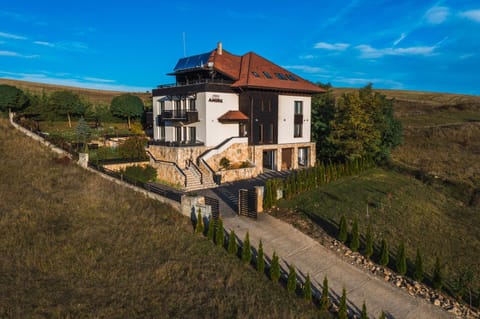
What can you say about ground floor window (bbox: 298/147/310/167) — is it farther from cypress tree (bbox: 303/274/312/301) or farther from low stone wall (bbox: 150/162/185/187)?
cypress tree (bbox: 303/274/312/301)

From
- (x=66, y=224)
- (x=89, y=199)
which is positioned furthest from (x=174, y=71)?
(x=66, y=224)

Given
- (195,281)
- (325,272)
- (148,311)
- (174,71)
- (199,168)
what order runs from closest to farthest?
1. (148,311)
2. (195,281)
3. (325,272)
4. (199,168)
5. (174,71)

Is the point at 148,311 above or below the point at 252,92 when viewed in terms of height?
below

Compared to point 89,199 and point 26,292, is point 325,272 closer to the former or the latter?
point 26,292

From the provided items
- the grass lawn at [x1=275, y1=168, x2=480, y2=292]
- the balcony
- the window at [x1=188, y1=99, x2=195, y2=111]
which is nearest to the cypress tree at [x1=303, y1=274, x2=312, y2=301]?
the grass lawn at [x1=275, y1=168, x2=480, y2=292]

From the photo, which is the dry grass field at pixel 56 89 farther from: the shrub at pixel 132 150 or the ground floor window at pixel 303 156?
the ground floor window at pixel 303 156

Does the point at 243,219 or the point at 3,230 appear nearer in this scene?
the point at 3,230

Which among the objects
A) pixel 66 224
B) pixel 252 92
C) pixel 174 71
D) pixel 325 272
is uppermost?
pixel 174 71

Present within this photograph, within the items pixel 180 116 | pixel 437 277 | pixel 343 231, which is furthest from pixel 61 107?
pixel 437 277
